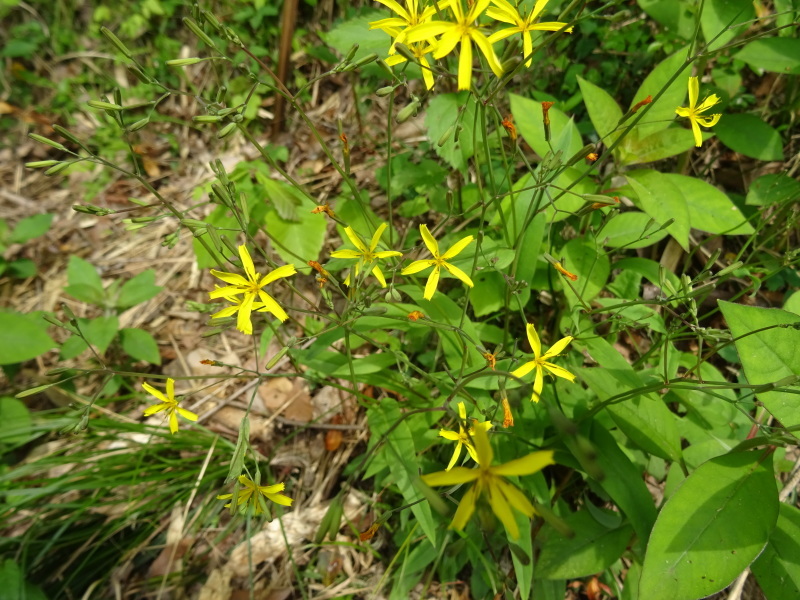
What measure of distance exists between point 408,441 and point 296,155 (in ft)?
8.41

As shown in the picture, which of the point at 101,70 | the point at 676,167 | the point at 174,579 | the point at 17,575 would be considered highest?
the point at 101,70

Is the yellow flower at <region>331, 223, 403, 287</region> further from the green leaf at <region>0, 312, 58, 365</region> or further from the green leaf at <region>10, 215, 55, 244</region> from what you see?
the green leaf at <region>10, 215, 55, 244</region>

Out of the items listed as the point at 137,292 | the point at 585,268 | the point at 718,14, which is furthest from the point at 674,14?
the point at 137,292

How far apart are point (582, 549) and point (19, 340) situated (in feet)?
10.2

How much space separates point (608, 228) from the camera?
223cm

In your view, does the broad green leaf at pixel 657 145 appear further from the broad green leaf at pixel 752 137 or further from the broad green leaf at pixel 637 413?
the broad green leaf at pixel 637 413

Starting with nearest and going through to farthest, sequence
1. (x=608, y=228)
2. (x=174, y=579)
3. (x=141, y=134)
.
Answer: (x=608, y=228) → (x=174, y=579) → (x=141, y=134)

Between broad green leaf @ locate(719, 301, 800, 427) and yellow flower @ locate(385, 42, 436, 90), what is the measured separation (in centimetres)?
114

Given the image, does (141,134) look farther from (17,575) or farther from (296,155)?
(17,575)

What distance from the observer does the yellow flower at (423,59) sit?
4.91 ft

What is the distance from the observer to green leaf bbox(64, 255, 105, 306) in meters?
3.25

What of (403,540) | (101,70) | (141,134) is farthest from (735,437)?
(101,70)

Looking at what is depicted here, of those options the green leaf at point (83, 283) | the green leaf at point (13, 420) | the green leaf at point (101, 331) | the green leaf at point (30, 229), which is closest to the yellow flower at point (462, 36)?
the green leaf at point (101, 331)

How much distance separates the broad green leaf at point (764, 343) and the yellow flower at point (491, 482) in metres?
0.91
